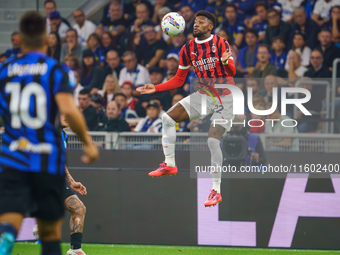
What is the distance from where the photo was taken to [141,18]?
12.2 meters

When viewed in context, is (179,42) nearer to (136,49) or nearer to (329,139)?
(136,49)

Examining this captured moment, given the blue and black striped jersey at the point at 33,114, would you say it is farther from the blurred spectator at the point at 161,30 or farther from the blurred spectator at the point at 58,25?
the blurred spectator at the point at 58,25

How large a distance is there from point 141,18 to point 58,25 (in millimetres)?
1975

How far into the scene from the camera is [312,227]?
340 inches

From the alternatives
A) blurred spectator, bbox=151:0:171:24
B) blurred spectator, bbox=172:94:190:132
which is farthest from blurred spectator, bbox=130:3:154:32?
blurred spectator, bbox=172:94:190:132

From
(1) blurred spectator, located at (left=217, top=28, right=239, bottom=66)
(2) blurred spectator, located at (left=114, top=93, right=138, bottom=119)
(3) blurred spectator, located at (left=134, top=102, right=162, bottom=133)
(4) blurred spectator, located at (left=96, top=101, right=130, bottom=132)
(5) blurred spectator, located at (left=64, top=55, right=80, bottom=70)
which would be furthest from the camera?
(5) blurred spectator, located at (left=64, top=55, right=80, bottom=70)

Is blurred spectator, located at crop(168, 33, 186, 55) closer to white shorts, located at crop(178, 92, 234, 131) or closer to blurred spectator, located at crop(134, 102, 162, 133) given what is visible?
blurred spectator, located at crop(134, 102, 162, 133)

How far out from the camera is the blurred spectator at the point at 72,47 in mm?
A: 12250

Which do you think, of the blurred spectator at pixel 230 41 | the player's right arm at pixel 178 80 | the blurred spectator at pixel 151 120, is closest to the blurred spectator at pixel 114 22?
the blurred spectator at pixel 230 41

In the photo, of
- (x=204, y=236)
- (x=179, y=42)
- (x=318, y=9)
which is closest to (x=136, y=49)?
(x=179, y=42)

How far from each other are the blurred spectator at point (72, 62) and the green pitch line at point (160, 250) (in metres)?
4.56

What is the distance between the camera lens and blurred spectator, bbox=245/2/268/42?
11.6 metres

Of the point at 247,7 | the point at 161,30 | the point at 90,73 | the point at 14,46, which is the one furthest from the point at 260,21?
the point at 14,46

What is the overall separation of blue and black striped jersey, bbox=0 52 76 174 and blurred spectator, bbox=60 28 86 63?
27.2ft
